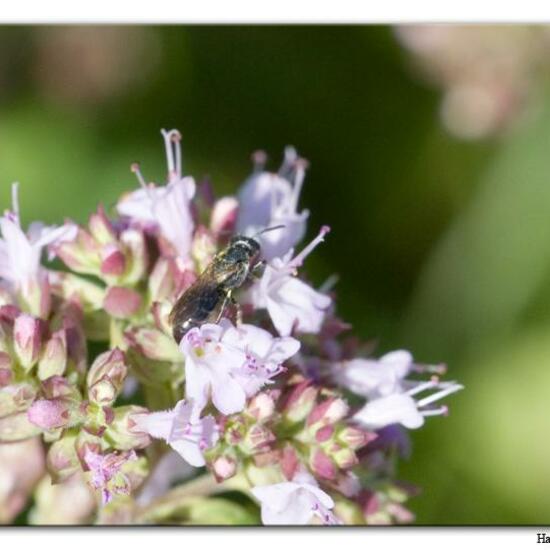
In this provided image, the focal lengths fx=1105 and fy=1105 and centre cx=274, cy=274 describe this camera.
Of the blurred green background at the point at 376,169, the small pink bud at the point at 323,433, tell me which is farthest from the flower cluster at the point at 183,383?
the blurred green background at the point at 376,169

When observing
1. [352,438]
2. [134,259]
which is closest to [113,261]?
[134,259]

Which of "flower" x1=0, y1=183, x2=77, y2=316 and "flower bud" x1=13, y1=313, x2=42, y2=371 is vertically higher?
"flower" x1=0, y1=183, x2=77, y2=316

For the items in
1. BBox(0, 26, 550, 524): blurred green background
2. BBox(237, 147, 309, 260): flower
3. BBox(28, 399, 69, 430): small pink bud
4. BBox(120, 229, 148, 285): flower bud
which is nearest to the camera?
BBox(28, 399, 69, 430): small pink bud

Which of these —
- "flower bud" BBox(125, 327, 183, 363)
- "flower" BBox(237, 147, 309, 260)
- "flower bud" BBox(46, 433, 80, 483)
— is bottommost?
"flower bud" BBox(46, 433, 80, 483)

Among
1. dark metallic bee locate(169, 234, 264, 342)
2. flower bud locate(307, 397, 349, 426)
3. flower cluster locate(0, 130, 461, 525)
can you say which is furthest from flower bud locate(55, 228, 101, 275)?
flower bud locate(307, 397, 349, 426)

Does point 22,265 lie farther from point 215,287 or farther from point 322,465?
point 322,465

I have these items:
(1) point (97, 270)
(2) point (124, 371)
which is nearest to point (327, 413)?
(2) point (124, 371)

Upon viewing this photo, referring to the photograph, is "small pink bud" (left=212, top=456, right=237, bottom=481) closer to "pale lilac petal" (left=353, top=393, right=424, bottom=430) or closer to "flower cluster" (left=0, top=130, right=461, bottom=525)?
"flower cluster" (left=0, top=130, right=461, bottom=525)
